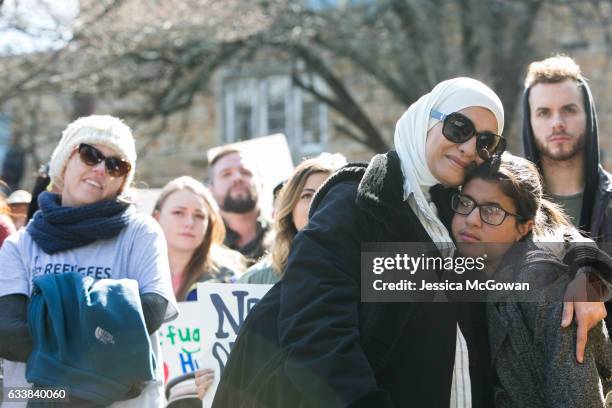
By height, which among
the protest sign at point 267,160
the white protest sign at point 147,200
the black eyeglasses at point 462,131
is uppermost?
the protest sign at point 267,160

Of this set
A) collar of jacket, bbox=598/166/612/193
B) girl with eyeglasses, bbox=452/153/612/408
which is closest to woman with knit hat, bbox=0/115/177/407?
girl with eyeglasses, bbox=452/153/612/408

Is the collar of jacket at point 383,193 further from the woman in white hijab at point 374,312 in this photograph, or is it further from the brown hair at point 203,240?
the brown hair at point 203,240

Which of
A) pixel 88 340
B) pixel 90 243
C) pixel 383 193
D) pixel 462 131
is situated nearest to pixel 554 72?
pixel 462 131

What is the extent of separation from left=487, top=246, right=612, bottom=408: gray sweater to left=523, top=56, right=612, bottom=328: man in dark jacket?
1.10 metres

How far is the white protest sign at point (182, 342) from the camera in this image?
16.0 feet

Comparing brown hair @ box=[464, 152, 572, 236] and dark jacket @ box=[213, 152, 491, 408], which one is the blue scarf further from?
brown hair @ box=[464, 152, 572, 236]

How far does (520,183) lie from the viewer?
3.23 m

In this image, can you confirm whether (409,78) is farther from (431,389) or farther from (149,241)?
(431,389)

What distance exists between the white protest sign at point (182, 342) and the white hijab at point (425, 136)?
82.9 inches

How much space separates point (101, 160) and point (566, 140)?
2104 mm

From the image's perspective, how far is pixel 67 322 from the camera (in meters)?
3.54

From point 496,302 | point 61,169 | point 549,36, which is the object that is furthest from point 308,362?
point 549,36

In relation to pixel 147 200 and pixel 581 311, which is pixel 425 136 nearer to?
pixel 581 311

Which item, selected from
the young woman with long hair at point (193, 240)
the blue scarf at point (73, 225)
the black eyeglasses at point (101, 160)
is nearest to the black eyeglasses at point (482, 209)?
the blue scarf at point (73, 225)
